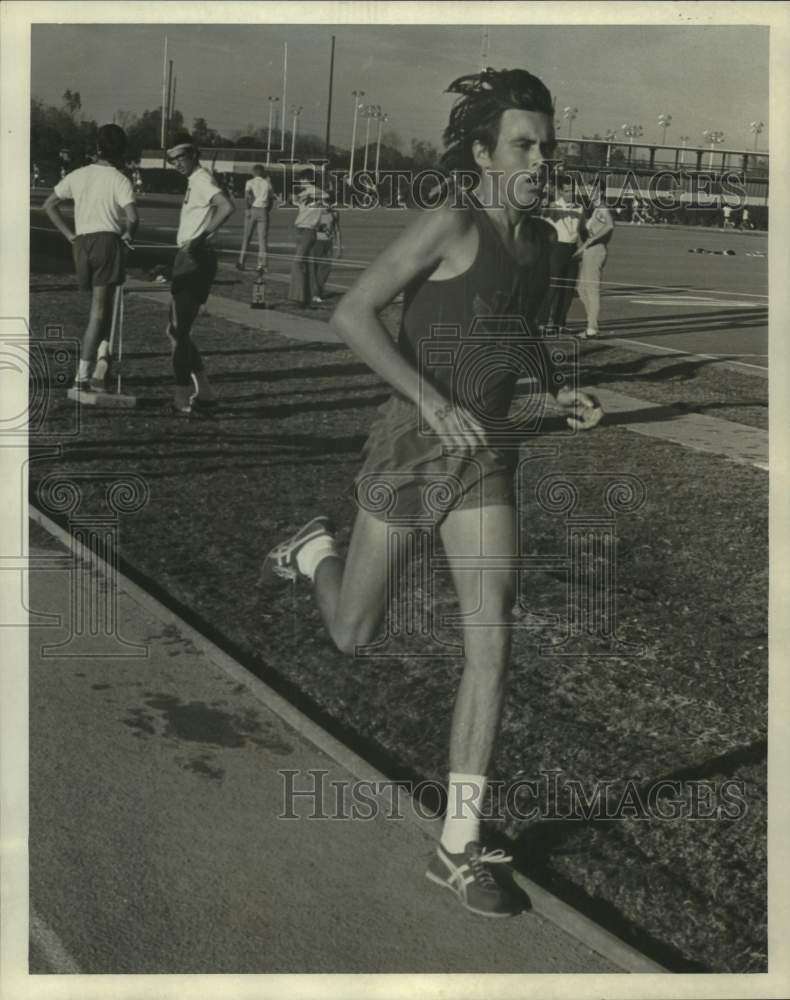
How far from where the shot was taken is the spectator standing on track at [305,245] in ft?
20.3

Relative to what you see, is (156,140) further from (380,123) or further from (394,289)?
(394,289)

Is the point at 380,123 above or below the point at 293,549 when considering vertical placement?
above

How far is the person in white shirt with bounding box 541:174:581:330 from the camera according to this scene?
4.65 meters

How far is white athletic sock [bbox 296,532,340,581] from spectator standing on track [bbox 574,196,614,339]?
215cm

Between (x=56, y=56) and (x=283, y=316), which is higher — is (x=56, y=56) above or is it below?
above

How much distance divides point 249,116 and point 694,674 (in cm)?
277

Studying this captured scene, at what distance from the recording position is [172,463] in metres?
6.92

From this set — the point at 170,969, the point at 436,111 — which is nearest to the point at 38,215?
the point at 436,111

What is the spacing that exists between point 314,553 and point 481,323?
1.01 meters

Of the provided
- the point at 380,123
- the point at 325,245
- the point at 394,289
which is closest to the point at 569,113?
the point at 380,123

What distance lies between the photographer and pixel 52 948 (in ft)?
12.7

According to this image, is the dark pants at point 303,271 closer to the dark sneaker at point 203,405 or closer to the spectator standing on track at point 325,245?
the spectator standing on track at point 325,245

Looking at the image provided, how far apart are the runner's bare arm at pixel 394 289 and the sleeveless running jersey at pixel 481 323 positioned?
58 millimetres

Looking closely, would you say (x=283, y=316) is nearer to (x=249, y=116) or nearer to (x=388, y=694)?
(x=249, y=116)
